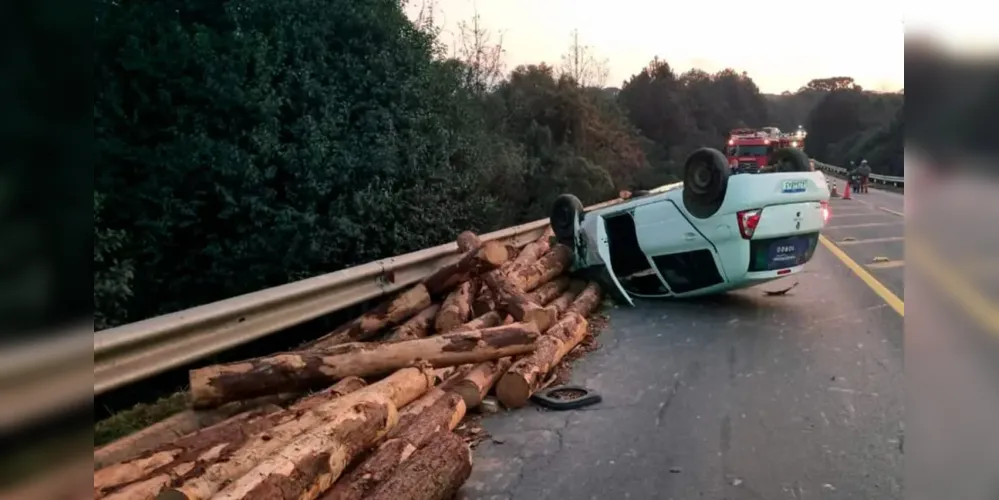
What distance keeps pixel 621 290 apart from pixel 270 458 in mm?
6719

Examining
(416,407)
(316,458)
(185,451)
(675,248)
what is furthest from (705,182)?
(185,451)

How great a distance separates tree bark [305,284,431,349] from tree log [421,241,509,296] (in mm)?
133

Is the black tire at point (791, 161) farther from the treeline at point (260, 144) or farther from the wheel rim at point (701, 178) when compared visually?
the wheel rim at point (701, 178)

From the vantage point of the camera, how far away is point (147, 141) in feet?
32.9

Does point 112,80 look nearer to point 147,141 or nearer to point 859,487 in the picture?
point 147,141

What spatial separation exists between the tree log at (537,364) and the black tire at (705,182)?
91.3 inches

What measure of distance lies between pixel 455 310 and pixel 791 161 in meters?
5.32

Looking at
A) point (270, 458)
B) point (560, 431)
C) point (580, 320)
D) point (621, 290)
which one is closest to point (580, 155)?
point (621, 290)

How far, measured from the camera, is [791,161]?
10.3m

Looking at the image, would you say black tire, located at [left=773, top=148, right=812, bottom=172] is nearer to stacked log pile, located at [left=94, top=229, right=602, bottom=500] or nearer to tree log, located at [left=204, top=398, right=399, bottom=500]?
stacked log pile, located at [left=94, top=229, right=602, bottom=500]

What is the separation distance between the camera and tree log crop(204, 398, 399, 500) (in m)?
3.37

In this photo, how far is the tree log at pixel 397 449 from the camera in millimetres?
3803

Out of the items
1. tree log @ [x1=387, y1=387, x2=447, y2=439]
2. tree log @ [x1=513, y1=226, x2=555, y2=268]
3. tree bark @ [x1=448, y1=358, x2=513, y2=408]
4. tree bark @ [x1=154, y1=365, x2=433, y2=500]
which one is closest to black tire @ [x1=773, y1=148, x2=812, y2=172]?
tree log @ [x1=513, y1=226, x2=555, y2=268]

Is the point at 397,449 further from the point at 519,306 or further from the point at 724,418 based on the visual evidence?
the point at 519,306
